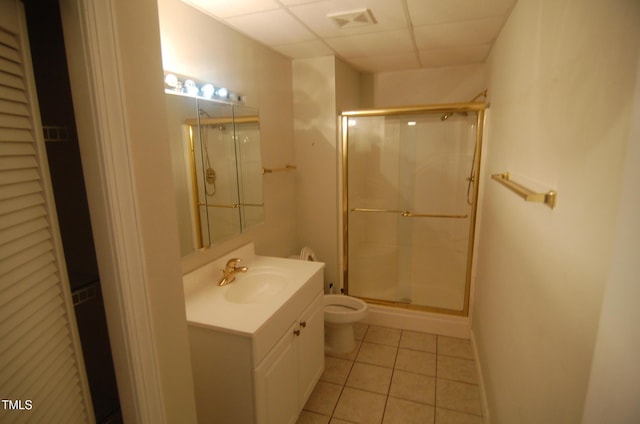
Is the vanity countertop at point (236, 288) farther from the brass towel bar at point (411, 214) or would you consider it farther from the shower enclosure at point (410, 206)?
the brass towel bar at point (411, 214)

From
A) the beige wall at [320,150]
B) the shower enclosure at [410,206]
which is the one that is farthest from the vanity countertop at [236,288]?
the shower enclosure at [410,206]

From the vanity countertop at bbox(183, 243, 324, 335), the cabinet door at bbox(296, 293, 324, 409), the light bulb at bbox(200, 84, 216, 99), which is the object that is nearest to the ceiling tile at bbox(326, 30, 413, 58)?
the light bulb at bbox(200, 84, 216, 99)

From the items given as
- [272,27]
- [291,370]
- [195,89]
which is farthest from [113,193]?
[272,27]

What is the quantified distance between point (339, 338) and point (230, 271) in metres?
1.16

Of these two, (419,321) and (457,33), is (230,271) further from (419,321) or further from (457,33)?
(457,33)

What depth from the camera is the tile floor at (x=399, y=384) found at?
6.32ft

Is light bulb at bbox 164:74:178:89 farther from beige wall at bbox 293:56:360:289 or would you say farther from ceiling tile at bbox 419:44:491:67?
ceiling tile at bbox 419:44:491:67

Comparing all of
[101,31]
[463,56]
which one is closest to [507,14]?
[463,56]

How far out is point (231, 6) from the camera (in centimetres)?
165

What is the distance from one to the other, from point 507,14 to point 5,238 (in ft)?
7.80

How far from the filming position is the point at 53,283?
706mm

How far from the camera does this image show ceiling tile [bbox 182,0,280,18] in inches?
63.2

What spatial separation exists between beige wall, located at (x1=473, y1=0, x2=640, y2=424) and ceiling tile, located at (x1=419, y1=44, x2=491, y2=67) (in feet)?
A: 2.56

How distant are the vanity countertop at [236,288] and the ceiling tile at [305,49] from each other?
1513 mm
